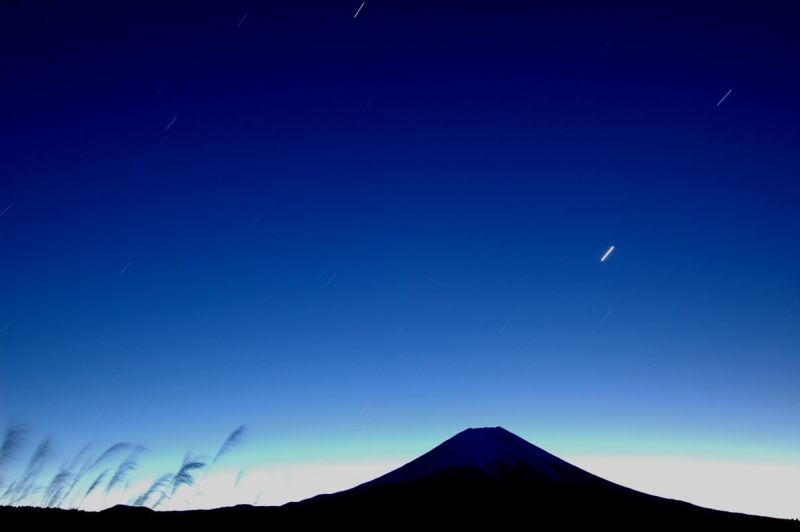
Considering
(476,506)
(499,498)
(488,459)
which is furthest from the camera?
(488,459)

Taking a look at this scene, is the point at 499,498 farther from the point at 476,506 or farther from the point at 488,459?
the point at 488,459

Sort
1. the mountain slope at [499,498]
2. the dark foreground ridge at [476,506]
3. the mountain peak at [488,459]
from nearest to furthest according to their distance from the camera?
the dark foreground ridge at [476,506]
the mountain slope at [499,498]
the mountain peak at [488,459]

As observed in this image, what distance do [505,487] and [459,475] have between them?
9046mm

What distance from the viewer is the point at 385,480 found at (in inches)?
3883

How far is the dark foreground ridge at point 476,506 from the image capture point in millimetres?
65125

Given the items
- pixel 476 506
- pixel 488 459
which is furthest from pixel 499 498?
pixel 488 459

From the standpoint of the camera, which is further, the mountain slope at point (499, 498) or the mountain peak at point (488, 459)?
the mountain peak at point (488, 459)

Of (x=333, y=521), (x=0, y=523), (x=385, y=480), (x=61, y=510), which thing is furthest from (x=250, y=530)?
(x=385, y=480)

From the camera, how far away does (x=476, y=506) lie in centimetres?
7625

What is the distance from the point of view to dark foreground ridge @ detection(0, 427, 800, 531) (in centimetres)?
6512

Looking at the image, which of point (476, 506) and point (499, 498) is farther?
point (499, 498)

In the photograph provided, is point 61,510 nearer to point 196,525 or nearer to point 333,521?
point 196,525

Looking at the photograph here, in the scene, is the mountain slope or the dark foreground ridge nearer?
the dark foreground ridge

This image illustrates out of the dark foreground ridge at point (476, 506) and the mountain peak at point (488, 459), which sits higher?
the mountain peak at point (488, 459)
